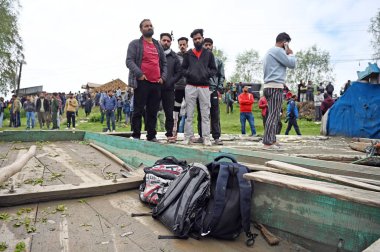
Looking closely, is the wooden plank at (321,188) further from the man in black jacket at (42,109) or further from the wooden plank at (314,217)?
the man in black jacket at (42,109)

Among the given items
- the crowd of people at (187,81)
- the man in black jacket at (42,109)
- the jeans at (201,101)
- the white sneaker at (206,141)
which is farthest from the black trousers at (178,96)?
the man in black jacket at (42,109)

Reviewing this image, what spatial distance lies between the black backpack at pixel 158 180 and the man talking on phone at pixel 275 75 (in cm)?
193

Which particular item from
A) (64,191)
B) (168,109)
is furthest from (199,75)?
(64,191)

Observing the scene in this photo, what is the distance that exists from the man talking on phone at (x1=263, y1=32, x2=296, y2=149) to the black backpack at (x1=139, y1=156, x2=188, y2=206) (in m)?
1.93

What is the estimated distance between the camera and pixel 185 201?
265cm

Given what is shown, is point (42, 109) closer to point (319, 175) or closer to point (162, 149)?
point (162, 149)

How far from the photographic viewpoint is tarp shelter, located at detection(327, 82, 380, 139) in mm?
7948

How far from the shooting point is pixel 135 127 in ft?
18.4

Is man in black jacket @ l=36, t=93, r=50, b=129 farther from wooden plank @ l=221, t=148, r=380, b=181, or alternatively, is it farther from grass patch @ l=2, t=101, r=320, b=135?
wooden plank @ l=221, t=148, r=380, b=181

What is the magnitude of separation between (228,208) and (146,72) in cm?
334

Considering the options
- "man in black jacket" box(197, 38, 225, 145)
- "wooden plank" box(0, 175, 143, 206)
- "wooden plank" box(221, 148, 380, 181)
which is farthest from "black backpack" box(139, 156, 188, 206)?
"man in black jacket" box(197, 38, 225, 145)

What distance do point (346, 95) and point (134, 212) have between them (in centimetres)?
802

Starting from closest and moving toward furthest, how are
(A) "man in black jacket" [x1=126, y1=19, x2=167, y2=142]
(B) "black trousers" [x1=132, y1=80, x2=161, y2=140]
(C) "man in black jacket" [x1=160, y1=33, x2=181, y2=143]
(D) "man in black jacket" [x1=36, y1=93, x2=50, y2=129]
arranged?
(A) "man in black jacket" [x1=126, y1=19, x2=167, y2=142], (B) "black trousers" [x1=132, y1=80, x2=161, y2=140], (C) "man in black jacket" [x1=160, y1=33, x2=181, y2=143], (D) "man in black jacket" [x1=36, y1=93, x2=50, y2=129]

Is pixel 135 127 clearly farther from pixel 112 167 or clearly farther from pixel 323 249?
pixel 323 249
